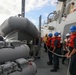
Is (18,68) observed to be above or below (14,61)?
below

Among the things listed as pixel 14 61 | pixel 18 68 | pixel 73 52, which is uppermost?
pixel 73 52

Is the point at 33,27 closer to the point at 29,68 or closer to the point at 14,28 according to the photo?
the point at 14,28

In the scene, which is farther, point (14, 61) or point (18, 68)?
point (14, 61)

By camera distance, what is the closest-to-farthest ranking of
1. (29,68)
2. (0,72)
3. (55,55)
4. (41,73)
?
(0,72), (29,68), (41,73), (55,55)

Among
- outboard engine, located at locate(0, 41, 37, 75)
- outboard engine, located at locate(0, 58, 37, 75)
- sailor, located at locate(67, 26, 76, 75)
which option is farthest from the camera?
sailor, located at locate(67, 26, 76, 75)

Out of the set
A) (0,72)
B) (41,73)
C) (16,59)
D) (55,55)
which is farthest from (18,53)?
(55,55)

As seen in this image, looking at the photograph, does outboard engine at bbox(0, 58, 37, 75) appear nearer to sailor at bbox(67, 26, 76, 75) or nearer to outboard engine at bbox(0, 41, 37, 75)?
outboard engine at bbox(0, 41, 37, 75)

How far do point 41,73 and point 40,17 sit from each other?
2.67 metres

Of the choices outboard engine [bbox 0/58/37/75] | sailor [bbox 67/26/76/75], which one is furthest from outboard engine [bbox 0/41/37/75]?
Result: sailor [bbox 67/26/76/75]

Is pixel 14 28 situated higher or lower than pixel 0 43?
higher

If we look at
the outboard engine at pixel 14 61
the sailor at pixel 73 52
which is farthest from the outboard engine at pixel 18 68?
the sailor at pixel 73 52

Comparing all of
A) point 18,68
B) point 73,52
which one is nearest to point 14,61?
point 18,68

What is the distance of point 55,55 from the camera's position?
5.70m

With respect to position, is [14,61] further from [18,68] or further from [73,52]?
[73,52]
